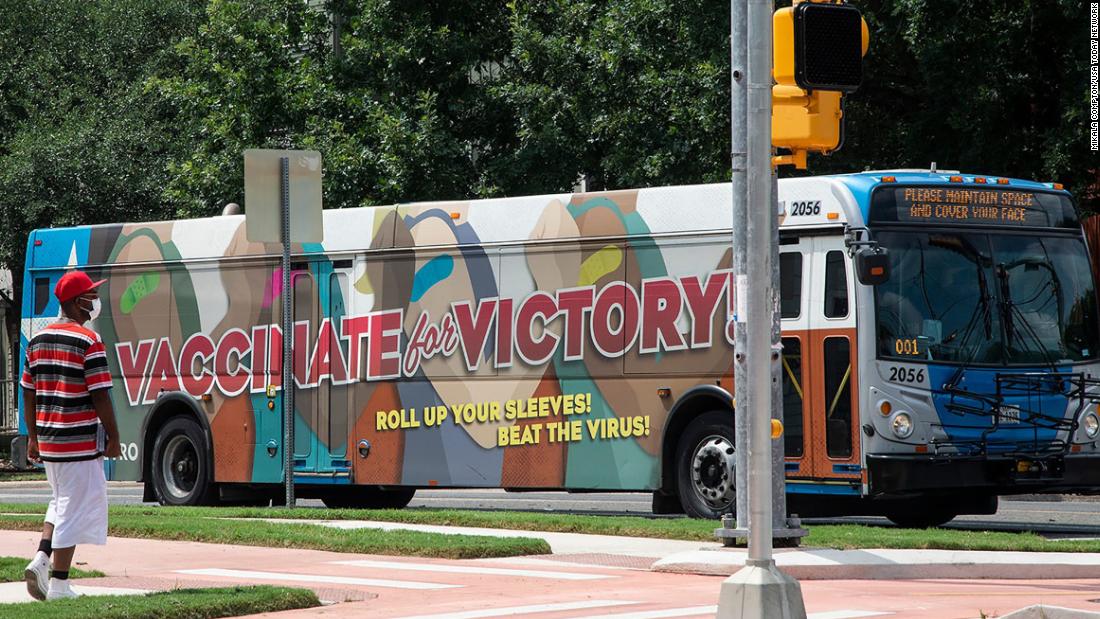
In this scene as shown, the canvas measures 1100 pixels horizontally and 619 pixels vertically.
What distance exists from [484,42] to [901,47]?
7.96 meters

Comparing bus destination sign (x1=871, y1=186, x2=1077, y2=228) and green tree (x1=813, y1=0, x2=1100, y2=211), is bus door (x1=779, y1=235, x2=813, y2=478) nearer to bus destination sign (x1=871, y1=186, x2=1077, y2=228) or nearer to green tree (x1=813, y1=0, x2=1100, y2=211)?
bus destination sign (x1=871, y1=186, x2=1077, y2=228)

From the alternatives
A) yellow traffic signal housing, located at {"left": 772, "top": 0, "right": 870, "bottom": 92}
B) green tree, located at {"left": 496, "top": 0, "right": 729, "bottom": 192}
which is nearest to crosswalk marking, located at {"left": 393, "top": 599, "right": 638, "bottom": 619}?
yellow traffic signal housing, located at {"left": 772, "top": 0, "right": 870, "bottom": 92}

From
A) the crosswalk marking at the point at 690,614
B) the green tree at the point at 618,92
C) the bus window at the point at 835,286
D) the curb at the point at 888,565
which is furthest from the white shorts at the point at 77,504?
the green tree at the point at 618,92

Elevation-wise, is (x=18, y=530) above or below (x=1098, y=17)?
below

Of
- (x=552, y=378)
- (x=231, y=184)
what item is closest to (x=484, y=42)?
(x=231, y=184)

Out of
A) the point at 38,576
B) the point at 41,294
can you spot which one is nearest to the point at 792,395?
the point at 38,576

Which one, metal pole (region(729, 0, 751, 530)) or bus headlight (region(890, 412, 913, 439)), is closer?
metal pole (region(729, 0, 751, 530))

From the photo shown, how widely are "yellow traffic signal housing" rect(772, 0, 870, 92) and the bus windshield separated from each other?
5.75 meters

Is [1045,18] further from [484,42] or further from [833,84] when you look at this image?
[833,84]

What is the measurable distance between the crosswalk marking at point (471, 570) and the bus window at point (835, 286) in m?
4.27

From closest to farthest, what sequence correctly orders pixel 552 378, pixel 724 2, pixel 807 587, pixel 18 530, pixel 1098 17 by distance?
pixel 807 587 → pixel 18 530 → pixel 552 378 → pixel 1098 17 → pixel 724 2

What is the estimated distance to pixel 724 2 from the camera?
79.4ft

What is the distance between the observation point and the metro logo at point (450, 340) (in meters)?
16.9

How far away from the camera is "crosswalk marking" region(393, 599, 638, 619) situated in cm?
1002
